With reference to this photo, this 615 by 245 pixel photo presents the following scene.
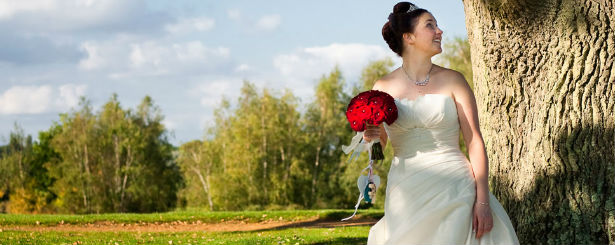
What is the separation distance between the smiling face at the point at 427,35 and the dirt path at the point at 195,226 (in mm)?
12970

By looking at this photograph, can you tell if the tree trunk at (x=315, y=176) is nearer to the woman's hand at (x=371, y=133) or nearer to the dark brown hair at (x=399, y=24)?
the dark brown hair at (x=399, y=24)

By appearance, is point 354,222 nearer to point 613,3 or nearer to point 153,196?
point 613,3

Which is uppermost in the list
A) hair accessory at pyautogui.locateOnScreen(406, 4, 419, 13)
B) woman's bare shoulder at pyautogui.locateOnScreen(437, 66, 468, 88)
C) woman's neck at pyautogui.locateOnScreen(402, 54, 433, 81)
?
hair accessory at pyautogui.locateOnScreen(406, 4, 419, 13)

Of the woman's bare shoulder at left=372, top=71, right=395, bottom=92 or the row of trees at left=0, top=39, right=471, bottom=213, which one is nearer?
the woman's bare shoulder at left=372, top=71, right=395, bottom=92

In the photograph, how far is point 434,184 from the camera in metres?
3.75

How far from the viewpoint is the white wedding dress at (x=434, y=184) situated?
369 cm

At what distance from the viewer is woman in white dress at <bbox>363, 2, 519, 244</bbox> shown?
12.1ft

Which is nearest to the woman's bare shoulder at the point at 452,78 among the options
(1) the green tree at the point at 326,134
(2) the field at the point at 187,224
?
(2) the field at the point at 187,224

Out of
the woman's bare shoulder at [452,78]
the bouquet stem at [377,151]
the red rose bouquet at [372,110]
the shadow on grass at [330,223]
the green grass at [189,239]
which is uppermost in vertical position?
the woman's bare shoulder at [452,78]

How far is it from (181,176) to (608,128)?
40.7 meters

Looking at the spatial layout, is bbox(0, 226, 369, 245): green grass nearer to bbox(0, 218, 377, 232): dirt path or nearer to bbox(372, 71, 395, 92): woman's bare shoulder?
bbox(0, 218, 377, 232): dirt path

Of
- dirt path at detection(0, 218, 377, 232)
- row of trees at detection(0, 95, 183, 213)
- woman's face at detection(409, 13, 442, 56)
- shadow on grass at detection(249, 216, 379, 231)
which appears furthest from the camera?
row of trees at detection(0, 95, 183, 213)

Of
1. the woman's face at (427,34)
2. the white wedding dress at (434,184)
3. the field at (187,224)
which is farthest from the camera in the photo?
the field at (187,224)

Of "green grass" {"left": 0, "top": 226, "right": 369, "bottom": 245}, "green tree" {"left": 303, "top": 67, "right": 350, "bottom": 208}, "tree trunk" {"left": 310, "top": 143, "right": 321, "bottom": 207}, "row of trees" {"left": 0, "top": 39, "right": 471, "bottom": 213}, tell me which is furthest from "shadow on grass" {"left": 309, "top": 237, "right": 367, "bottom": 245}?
"tree trunk" {"left": 310, "top": 143, "right": 321, "bottom": 207}
